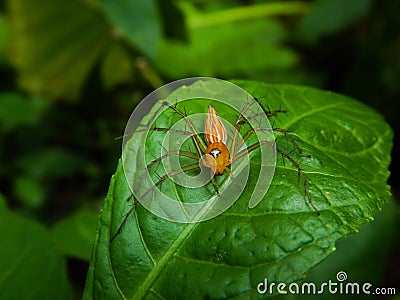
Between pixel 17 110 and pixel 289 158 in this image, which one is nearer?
pixel 289 158

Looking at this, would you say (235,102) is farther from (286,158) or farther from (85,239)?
(85,239)

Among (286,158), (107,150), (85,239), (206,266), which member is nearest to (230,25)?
(107,150)

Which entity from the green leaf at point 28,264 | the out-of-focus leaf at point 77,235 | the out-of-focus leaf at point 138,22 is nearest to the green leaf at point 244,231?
the green leaf at point 28,264

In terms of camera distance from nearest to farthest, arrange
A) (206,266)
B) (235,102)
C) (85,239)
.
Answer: (206,266), (235,102), (85,239)

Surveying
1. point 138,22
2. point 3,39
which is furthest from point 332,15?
point 3,39

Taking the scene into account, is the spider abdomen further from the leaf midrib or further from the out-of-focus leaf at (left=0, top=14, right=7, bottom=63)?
the out-of-focus leaf at (left=0, top=14, right=7, bottom=63)

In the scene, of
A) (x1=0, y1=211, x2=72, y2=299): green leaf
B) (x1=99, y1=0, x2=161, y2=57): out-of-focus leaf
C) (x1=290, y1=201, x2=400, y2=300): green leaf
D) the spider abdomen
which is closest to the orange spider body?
the spider abdomen

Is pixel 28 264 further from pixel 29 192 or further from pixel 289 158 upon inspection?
pixel 29 192
